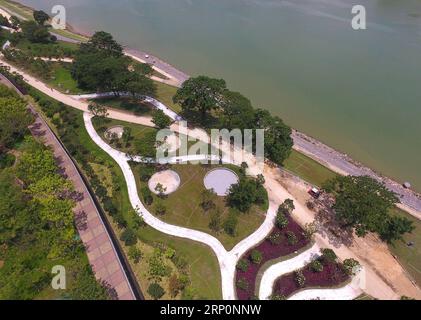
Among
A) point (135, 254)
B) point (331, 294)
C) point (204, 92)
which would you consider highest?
point (204, 92)

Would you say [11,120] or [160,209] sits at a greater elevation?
[11,120]

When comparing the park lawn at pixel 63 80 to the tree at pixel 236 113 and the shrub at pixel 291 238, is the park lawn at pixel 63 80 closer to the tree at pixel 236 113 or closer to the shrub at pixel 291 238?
the tree at pixel 236 113

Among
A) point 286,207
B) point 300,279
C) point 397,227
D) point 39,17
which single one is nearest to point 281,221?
point 286,207

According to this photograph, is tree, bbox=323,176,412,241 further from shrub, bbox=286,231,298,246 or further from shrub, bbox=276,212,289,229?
shrub, bbox=276,212,289,229

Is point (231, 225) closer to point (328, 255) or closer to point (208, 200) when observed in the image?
point (208, 200)

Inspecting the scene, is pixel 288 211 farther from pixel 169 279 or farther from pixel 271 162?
pixel 169 279

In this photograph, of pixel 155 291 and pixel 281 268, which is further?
pixel 281 268

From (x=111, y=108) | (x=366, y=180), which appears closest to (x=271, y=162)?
(x=366, y=180)

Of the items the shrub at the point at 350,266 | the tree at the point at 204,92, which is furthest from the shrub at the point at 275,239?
the tree at the point at 204,92
